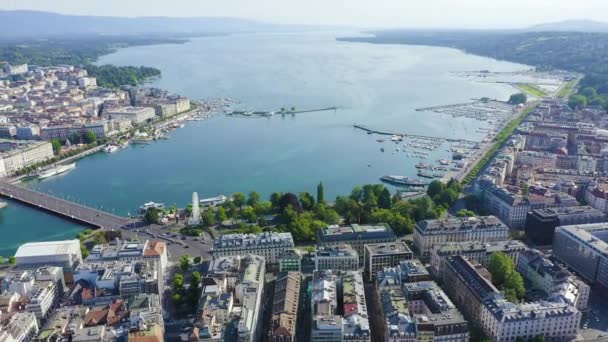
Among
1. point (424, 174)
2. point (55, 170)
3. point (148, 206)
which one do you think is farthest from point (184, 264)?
point (55, 170)

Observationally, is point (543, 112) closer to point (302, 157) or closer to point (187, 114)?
point (302, 157)

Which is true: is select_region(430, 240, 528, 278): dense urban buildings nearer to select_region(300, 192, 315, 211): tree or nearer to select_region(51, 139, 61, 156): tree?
select_region(300, 192, 315, 211): tree

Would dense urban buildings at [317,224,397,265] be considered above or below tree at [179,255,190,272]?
above

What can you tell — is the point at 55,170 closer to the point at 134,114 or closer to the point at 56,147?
the point at 56,147

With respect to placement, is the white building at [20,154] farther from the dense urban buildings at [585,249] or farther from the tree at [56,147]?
the dense urban buildings at [585,249]

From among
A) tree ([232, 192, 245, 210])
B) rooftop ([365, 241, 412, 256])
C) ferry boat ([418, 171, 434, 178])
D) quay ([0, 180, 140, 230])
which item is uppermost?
rooftop ([365, 241, 412, 256])

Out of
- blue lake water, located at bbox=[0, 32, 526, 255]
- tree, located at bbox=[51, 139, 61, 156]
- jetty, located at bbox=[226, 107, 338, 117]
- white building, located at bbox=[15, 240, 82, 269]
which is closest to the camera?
white building, located at bbox=[15, 240, 82, 269]

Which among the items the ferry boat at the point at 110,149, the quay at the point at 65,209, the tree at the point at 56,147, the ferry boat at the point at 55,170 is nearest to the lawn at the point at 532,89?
the ferry boat at the point at 110,149

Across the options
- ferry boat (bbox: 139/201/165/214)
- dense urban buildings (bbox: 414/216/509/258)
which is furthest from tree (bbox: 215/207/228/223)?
dense urban buildings (bbox: 414/216/509/258)
